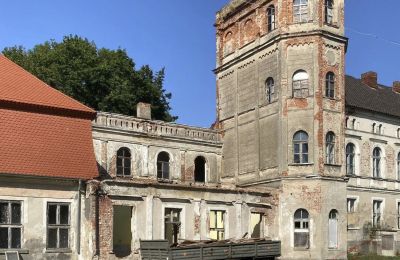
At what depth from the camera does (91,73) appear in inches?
1677

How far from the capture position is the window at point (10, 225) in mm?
23219

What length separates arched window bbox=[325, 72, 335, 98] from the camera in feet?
110

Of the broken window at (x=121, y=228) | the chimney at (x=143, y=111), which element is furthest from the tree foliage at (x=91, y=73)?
the broken window at (x=121, y=228)

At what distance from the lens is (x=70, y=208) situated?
25.0 metres

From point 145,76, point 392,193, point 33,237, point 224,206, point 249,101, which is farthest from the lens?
point 145,76

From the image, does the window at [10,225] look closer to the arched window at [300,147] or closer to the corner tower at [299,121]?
the corner tower at [299,121]

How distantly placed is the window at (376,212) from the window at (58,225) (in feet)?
69.9

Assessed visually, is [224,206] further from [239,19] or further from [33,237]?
[239,19]

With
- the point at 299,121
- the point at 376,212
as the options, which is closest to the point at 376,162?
the point at 376,212

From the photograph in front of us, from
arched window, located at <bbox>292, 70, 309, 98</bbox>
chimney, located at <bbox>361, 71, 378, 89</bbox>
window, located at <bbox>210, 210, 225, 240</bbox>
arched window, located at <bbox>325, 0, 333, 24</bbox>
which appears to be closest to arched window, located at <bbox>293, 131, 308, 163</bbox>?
arched window, located at <bbox>292, 70, 309, 98</bbox>

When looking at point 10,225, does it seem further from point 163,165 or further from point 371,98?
point 371,98

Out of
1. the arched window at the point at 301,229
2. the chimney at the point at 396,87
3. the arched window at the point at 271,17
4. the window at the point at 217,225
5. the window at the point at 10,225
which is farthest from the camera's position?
the chimney at the point at 396,87

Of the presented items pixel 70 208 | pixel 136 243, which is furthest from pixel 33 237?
pixel 136 243

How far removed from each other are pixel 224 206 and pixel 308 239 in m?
4.72
